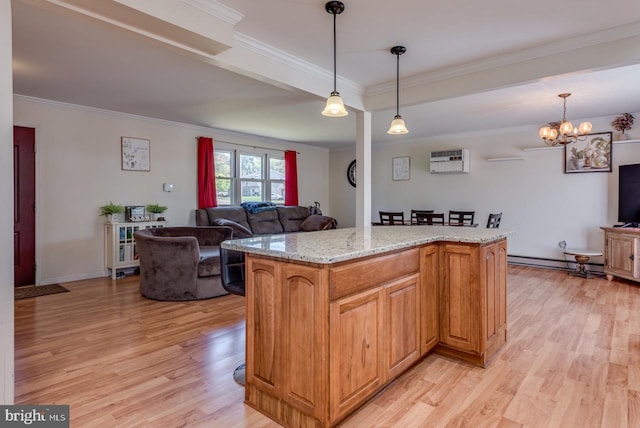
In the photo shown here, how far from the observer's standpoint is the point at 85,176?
16.8 ft

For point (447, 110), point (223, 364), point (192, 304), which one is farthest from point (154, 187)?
point (447, 110)

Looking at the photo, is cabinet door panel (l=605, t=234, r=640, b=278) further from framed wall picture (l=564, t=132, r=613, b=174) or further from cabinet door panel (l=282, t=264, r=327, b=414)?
cabinet door panel (l=282, t=264, r=327, b=414)

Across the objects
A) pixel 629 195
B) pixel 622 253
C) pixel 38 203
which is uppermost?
pixel 629 195

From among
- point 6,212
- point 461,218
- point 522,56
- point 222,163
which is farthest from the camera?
point 222,163

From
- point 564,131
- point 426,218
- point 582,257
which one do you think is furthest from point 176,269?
point 582,257

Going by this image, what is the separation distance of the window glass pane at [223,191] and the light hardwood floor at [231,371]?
3177 mm

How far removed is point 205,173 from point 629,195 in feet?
21.6

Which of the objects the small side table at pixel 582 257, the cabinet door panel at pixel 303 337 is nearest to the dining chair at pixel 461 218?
the small side table at pixel 582 257

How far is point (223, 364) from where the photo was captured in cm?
258

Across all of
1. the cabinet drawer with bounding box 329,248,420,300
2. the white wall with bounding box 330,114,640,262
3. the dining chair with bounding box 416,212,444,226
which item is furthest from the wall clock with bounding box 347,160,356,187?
the cabinet drawer with bounding box 329,248,420,300

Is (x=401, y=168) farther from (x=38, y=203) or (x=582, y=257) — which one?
(x=38, y=203)

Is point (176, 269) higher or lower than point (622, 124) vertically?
lower

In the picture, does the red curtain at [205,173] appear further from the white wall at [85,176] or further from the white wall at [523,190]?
the white wall at [523,190]

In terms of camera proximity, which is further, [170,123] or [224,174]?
[224,174]
